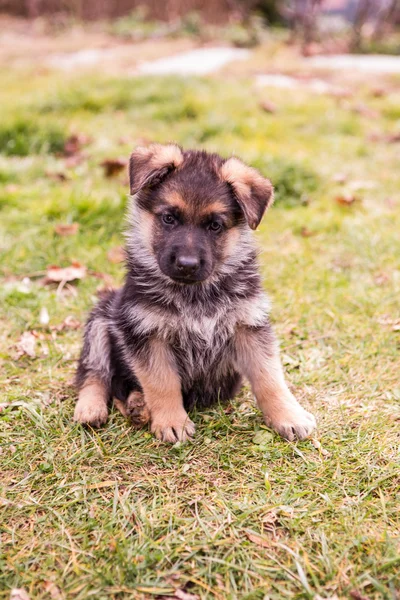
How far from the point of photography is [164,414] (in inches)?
110

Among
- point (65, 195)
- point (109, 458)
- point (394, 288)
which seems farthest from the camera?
point (65, 195)

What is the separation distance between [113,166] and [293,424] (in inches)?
153

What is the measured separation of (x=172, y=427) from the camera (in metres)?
2.75

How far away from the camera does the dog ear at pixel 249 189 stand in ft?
9.43

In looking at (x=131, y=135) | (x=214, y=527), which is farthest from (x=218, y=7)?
(x=214, y=527)

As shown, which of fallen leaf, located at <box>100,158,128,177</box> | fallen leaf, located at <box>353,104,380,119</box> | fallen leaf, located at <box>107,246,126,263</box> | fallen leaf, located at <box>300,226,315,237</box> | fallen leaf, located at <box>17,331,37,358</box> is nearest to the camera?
fallen leaf, located at <box>17,331,37,358</box>

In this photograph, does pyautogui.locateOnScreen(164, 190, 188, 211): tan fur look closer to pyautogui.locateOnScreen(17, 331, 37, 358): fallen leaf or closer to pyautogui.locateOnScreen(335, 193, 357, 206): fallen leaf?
pyautogui.locateOnScreen(17, 331, 37, 358): fallen leaf

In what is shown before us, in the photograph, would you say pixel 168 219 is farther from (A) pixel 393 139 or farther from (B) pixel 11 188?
(A) pixel 393 139

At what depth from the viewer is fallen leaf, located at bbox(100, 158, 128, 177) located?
5.88 m

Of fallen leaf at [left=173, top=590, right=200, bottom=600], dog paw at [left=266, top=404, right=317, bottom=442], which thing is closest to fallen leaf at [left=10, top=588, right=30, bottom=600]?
fallen leaf at [left=173, top=590, right=200, bottom=600]

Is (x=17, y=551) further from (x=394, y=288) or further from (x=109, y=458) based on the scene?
(x=394, y=288)

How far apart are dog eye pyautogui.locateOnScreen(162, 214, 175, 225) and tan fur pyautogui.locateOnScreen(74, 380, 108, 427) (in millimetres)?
889

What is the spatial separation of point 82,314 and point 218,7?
46.2 feet

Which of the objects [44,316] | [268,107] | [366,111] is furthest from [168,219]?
[366,111]
